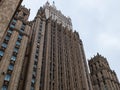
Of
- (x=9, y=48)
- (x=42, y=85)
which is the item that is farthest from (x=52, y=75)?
(x=9, y=48)

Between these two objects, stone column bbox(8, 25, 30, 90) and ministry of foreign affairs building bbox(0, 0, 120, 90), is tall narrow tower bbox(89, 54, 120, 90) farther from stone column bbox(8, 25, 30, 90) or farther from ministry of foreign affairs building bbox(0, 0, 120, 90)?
stone column bbox(8, 25, 30, 90)

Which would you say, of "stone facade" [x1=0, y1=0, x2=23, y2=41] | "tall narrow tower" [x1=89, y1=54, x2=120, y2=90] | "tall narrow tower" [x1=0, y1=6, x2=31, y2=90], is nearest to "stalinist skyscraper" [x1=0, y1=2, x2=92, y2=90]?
"tall narrow tower" [x1=0, y1=6, x2=31, y2=90]

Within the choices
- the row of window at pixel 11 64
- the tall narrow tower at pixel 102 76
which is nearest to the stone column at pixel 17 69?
the row of window at pixel 11 64

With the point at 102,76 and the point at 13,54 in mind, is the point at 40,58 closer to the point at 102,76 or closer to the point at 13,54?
the point at 13,54

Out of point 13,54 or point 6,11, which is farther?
point 13,54

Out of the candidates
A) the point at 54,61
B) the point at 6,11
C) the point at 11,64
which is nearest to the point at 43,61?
the point at 54,61

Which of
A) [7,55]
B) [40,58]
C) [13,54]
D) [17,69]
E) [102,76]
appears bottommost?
[17,69]

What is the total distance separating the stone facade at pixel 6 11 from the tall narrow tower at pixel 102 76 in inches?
2561

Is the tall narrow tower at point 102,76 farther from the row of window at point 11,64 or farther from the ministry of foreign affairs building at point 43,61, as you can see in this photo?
the row of window at point 11,64

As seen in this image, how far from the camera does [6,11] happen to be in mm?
12711

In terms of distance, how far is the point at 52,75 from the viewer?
5284 centimetres

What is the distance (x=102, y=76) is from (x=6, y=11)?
230ft

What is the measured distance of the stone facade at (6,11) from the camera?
11873 millimetres

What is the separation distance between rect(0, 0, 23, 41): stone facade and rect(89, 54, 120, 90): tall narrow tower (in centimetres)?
6505
